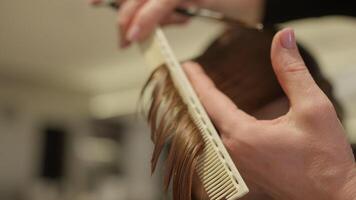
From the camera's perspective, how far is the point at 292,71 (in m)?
0.49

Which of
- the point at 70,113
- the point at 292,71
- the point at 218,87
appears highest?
the point at 292,71

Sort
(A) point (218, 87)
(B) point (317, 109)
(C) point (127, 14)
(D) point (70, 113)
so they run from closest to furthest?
(B) point (317, 109)
(A) point (218, 87)
(C) point (127, 14)
(D) point (70, 113)

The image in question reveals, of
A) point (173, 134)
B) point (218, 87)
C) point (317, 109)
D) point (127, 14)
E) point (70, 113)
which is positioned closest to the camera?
point (317, 109)

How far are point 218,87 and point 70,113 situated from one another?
319 centimetres

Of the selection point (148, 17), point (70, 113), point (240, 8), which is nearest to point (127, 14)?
point (148, 17)

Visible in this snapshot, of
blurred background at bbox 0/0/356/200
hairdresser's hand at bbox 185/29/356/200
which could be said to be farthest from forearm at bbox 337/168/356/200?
blurred background at bbox 0/0/356/200

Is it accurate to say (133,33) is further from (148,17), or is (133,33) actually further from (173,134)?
(173,134)

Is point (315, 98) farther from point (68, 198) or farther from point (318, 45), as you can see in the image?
point (68, 198)

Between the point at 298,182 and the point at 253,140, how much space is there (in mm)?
58

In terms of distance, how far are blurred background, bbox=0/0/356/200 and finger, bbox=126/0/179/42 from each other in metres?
1.87

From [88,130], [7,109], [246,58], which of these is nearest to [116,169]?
[88,130]

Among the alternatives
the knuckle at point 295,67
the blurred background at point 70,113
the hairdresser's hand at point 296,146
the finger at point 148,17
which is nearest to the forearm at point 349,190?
the hairdresser's hand at point 296,146

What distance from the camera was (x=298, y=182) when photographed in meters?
0.48

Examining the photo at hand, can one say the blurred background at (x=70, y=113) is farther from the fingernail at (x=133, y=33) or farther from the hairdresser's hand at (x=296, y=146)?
the hairdresser's hand at (x=296, y=146)
